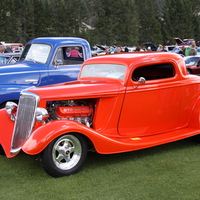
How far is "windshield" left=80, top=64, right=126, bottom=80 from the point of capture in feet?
17.8

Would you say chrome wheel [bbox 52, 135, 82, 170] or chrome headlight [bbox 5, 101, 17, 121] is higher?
chrome headlight [bbox 5, 101, 17, 121]

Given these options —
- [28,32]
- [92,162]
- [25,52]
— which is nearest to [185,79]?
[92,162]

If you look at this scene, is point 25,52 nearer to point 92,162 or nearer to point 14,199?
point 92,162

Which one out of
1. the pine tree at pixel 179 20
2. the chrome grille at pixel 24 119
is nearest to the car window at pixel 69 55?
the chrome grille at pixel 24 119

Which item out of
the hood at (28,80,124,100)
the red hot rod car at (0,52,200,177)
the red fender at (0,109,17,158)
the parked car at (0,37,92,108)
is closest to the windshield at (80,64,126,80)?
the red hot rod car at (0,52,200,177)

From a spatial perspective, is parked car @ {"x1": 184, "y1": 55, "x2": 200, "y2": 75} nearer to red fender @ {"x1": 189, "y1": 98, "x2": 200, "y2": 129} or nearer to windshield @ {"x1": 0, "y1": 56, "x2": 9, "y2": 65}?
windshield @ {"x1": 0, "y1": 56, "x2": 9, "y2": 65}

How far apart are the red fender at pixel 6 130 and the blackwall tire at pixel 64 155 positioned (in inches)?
33.2

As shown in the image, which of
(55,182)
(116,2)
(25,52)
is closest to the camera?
(55,182)

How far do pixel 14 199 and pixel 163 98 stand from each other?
3023mm

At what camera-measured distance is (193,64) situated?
60.1ft

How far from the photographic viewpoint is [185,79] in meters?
5.88

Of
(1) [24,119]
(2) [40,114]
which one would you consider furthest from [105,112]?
(1) [24,119]

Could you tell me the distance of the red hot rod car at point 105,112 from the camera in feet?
14.9

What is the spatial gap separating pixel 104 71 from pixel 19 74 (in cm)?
275
